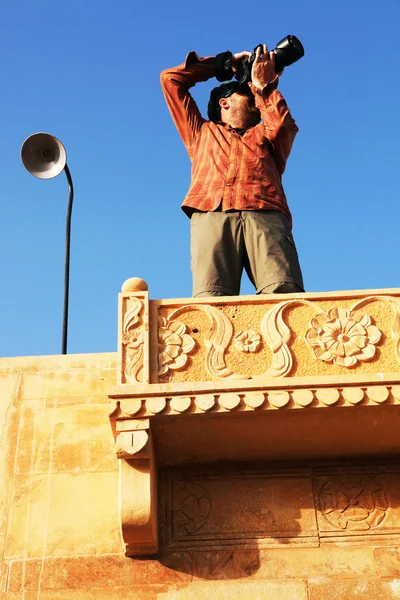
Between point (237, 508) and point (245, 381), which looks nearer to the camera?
point (245, 381)

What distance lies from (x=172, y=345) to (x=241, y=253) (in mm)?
1624

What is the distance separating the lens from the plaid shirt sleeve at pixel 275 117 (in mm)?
9086

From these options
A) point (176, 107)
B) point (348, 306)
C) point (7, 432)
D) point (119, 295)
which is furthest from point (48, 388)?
point (176, 107)

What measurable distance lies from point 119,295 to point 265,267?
1.46 m

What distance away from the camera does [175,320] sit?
7430 millimetres

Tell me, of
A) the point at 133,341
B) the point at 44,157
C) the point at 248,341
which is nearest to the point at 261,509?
the point at 248,341

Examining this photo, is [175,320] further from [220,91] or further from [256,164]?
[220,91]

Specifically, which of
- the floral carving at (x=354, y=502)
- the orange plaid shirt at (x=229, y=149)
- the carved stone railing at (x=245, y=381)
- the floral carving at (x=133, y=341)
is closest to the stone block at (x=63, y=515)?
the carved stone railing at (x=245, y=381)

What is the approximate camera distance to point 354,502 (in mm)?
7348

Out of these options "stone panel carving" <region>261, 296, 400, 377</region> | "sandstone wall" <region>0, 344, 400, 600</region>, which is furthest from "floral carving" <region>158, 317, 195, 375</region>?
"stone panel carving" <region>261, 296, 400, 377</region>

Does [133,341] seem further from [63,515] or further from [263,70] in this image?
[263,70]

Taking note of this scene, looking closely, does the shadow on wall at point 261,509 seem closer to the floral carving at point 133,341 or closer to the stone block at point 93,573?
the stone block at point 93,573

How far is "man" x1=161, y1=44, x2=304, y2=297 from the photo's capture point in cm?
842

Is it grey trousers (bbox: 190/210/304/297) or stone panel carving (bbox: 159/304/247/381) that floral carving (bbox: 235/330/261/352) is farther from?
grey trousers (bbox: 190/210/304/297)
